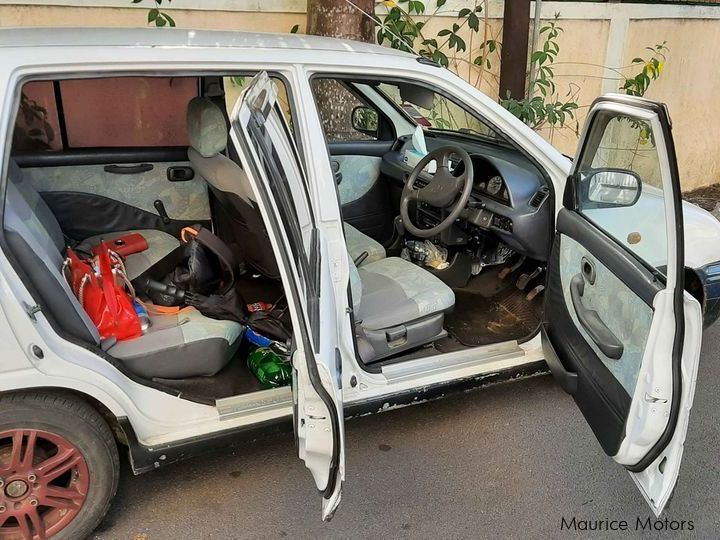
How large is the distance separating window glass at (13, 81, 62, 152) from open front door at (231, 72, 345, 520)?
1614 mm

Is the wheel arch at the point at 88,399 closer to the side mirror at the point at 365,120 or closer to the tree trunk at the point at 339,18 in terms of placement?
the side mirror at the point at 365,120

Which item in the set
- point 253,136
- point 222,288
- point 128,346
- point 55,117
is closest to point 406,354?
point 222,288

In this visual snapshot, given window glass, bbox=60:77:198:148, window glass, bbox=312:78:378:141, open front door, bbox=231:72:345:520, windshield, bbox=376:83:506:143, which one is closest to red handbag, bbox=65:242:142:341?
open front door, bbox=231:72:345:520

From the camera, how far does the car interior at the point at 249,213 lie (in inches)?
96.3

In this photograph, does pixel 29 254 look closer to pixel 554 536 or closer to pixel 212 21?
pixel 554 536

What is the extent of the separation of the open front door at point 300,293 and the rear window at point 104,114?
109 cm

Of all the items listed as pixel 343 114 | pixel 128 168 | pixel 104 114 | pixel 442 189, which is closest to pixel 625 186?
pixel 442 189

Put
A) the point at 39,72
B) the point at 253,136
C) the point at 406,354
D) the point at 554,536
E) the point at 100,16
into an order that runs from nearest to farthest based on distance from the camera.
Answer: the point at 253,136
the point at 39,72
the point at 554,536
the point at 406,354
the point at 100,16

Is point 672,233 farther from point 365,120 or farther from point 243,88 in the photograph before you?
point 365,120

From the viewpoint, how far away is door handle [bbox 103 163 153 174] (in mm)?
3240

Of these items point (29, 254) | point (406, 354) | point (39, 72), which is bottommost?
point (406, 354)

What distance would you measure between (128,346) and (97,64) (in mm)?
989

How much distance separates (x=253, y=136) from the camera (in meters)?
1.68

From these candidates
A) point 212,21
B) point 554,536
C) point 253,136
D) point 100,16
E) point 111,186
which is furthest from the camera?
point 212,21
